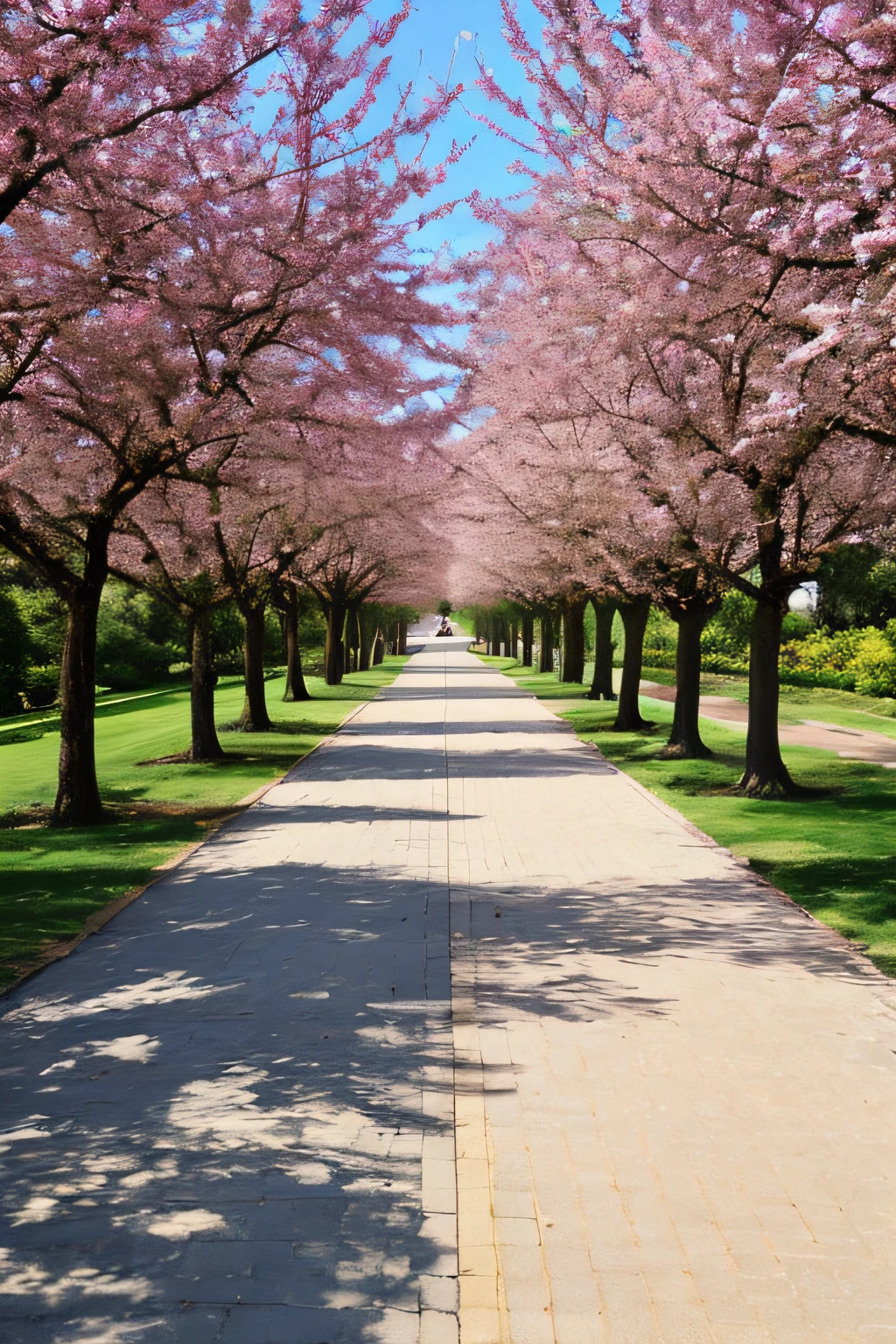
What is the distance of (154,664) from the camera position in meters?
47.5

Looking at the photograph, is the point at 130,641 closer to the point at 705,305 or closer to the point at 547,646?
the point at 547,646

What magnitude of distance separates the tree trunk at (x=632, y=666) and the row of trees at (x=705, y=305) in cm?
388

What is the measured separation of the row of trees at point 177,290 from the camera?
8281 millimetres

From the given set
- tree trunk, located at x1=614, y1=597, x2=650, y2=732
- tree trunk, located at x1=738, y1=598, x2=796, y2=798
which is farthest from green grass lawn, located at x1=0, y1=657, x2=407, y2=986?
tree trunk, located at x1=738, y1=598, x2=796, y2=798

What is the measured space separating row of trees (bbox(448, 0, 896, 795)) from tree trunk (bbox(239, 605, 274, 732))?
798 centimetres

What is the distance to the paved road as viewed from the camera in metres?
3.74

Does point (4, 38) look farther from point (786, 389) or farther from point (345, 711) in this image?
point (345, 711)

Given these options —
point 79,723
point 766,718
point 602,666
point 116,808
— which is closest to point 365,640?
point 602,666

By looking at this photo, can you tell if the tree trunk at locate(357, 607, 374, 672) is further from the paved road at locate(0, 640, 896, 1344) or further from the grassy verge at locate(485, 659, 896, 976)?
the paved road at locate(0, 640, 896, 1344)

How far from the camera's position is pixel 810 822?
13172 millimetres

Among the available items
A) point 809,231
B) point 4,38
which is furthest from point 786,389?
point 4,38

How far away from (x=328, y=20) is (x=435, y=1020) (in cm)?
785

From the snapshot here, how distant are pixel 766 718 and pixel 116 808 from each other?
8436 mm

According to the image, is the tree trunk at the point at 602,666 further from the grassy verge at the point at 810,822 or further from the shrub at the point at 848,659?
the grassy verge at the point at 810,822
